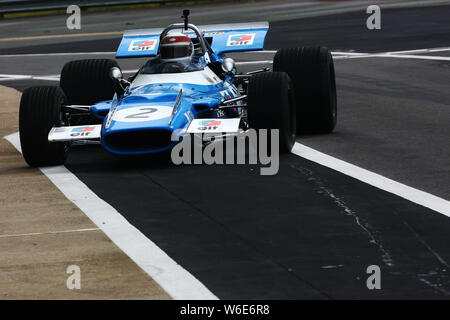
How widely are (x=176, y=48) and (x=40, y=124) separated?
2212 mm

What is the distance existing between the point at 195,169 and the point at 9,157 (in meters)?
A: 2.92

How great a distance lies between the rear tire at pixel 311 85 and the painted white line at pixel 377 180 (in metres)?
0.66

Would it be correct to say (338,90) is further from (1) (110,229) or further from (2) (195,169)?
(1) (110,229)

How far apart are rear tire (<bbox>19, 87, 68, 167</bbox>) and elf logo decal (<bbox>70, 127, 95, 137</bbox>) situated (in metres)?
0.35

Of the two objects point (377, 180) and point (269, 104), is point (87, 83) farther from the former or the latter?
point (377, 180)

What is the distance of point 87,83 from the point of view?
16.8 m

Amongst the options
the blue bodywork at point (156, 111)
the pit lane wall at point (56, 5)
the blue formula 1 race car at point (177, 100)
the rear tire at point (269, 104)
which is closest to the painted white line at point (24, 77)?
the blue formula 1 race car at point (177, 100)

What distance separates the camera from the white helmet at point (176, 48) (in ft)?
50.9

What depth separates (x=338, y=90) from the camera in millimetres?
20922

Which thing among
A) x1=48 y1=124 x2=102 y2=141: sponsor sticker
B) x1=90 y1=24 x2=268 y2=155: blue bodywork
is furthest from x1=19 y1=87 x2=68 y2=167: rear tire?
x1=90 y1=24 x2=268 y2=155: blue bodywork

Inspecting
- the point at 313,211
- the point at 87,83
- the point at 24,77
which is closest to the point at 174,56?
the point at 87,83

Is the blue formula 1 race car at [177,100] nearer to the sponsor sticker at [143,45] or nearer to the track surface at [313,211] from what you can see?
the sponsor sticker at [143,45]
